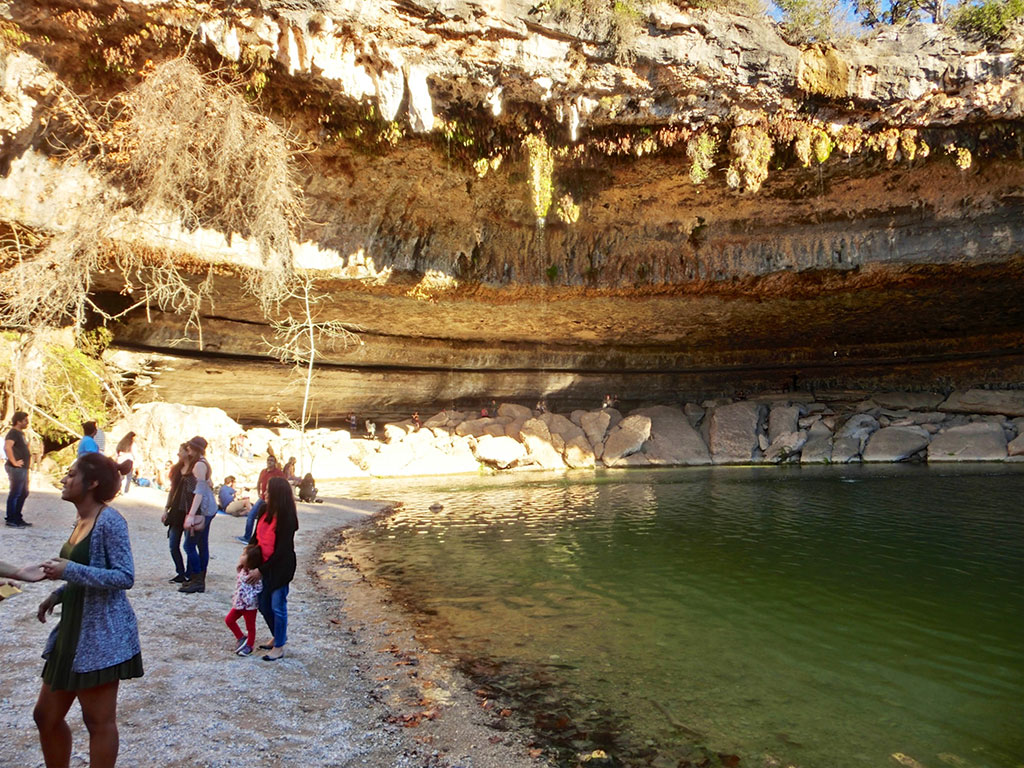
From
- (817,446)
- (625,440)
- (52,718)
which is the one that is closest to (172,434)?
(52,718)

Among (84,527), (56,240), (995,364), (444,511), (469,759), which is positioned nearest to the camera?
(84,527)

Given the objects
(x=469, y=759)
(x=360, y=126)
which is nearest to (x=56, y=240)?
(x=360, y=126)

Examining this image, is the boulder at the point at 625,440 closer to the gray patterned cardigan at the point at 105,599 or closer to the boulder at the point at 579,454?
the boulder at the point at 579,454

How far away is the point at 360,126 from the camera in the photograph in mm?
12797

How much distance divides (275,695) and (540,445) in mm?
19215

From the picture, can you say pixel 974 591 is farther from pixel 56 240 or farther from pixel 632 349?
pixel 632 349

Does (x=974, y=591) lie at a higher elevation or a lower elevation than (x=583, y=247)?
lower

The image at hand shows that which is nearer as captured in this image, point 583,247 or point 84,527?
point 84,527

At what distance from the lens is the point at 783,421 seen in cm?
2461

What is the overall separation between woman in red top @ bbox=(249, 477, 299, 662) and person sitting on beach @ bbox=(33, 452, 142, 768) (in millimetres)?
1816

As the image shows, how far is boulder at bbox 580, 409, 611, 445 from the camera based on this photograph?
79.5ft

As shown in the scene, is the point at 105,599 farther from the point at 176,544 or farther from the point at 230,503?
the point at 230,503

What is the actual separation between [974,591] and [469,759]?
604 cm

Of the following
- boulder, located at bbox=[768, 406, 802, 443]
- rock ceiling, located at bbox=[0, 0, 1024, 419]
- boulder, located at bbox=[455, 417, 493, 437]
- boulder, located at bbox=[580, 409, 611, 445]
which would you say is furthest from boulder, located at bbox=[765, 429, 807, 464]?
boulder, located at bbox=[455, 417, 493, 437]
